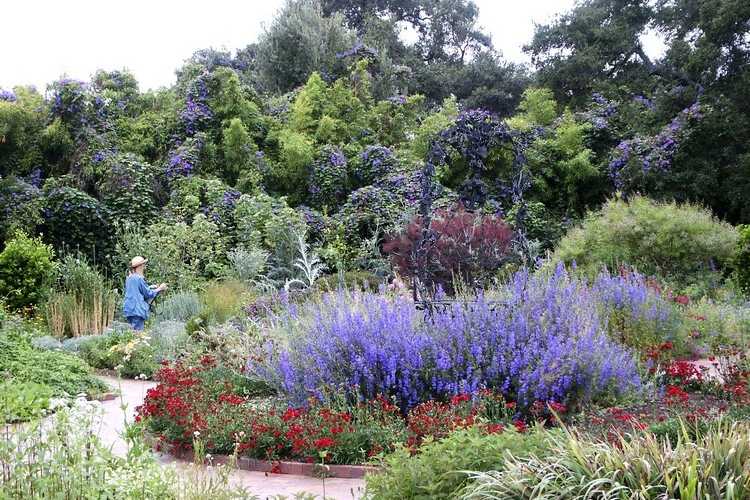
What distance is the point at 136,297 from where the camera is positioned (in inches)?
448

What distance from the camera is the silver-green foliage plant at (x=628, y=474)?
3244 millimetres

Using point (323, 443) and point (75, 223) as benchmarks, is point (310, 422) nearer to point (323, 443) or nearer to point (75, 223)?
point (323, 443)

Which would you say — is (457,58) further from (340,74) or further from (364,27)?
(340,74)

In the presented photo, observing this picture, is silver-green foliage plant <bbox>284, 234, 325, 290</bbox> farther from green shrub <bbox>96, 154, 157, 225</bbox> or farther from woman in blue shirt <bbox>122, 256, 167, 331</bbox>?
green shrub <bbox>96, 154, 157, 225</bbox>

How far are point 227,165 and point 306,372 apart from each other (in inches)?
535

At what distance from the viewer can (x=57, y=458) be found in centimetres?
355

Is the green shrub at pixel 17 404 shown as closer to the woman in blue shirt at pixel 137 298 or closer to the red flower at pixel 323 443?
the red flower at pixel 323 443

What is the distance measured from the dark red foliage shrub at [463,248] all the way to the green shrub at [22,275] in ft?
19.7

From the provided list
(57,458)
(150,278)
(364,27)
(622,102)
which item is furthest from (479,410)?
(364,27)

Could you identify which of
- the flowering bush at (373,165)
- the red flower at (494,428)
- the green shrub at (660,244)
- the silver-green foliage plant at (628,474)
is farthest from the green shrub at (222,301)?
the silver-green foliage plant at (628,474)

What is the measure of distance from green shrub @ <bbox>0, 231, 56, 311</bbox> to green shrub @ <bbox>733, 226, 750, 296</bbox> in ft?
37.9

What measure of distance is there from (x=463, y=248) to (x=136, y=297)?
195 inches

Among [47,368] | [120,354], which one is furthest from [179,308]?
[47,368]

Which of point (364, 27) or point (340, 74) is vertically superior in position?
point (364, 27)
